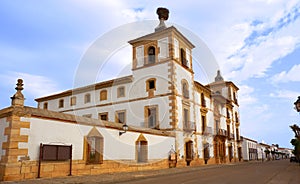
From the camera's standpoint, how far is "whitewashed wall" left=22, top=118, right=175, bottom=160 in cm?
1058

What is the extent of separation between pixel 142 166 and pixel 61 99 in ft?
61.1

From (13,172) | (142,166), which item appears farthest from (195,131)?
(13,172)

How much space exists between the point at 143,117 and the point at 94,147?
32.4 feet

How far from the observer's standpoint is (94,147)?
13633 millimetres

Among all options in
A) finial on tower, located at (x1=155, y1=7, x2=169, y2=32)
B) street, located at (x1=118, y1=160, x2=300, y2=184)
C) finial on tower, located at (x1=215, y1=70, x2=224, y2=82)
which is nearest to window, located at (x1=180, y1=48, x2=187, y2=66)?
finial on tower, located at (x1=155, y1=7, x2=169, y2=32)

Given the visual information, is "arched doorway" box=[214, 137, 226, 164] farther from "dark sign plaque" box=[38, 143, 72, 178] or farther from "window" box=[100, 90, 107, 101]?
"dark sign plaque" box=[38, 143, 72, 178]

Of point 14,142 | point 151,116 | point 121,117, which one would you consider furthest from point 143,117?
point 14,142

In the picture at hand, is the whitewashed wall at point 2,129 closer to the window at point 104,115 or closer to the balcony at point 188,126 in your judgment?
the balcony at point 188,126

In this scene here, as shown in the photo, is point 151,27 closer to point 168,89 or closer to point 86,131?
point 168,89

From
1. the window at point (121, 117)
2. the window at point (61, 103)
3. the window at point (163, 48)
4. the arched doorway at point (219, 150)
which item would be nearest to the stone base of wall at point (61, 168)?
the window at point (121, 117)

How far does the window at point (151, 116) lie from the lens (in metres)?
22.7

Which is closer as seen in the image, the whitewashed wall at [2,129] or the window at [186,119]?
the whitewashed wall at [2,129]

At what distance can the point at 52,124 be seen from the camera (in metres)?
11.3

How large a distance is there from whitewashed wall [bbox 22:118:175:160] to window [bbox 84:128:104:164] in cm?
25
